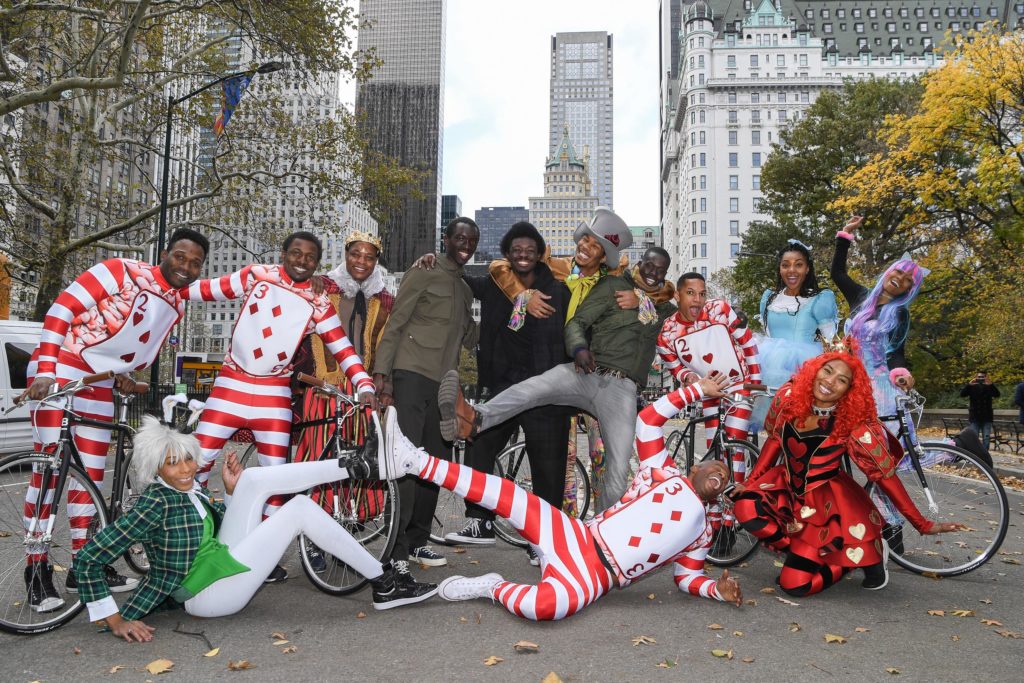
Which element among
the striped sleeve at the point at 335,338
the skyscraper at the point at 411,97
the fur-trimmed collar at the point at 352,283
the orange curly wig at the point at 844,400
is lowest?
the orange curly wig at the point at 844,400

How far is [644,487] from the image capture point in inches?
169

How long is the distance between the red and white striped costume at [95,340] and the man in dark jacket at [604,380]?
193 centimetres

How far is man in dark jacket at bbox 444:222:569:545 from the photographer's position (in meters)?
5.32

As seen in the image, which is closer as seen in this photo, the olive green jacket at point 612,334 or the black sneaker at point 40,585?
the black sneaker at point 40,585

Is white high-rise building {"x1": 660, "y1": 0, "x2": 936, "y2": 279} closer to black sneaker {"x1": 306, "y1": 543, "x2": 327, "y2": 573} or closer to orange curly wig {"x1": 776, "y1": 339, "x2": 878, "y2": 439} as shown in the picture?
orange curly wig {"x1": 776, "y1": 339, "x2": 878, "y2": 439}

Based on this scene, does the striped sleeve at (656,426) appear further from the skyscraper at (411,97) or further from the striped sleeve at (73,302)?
the skyscraper at (411,97)

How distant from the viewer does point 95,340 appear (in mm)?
4445

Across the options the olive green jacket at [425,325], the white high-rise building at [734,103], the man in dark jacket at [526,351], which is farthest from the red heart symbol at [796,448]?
the white high-rise building at [734,103]

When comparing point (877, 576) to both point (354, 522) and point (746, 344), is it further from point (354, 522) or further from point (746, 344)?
point (354, 522)

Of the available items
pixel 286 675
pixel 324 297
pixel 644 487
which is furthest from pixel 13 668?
pixel 644 487

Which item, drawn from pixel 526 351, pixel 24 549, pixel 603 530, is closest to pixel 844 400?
pixel 603 530

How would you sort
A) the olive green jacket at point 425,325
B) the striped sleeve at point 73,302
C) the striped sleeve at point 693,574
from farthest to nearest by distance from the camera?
the olive green jacket at point 425,325
the striped sleeve at point 693,574
the striped sleeve at point 73,302

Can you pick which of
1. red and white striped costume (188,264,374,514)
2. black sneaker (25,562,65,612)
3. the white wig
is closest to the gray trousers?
red and white striped costume (188,264,374,514)

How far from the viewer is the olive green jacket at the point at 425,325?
4973 millimetres
